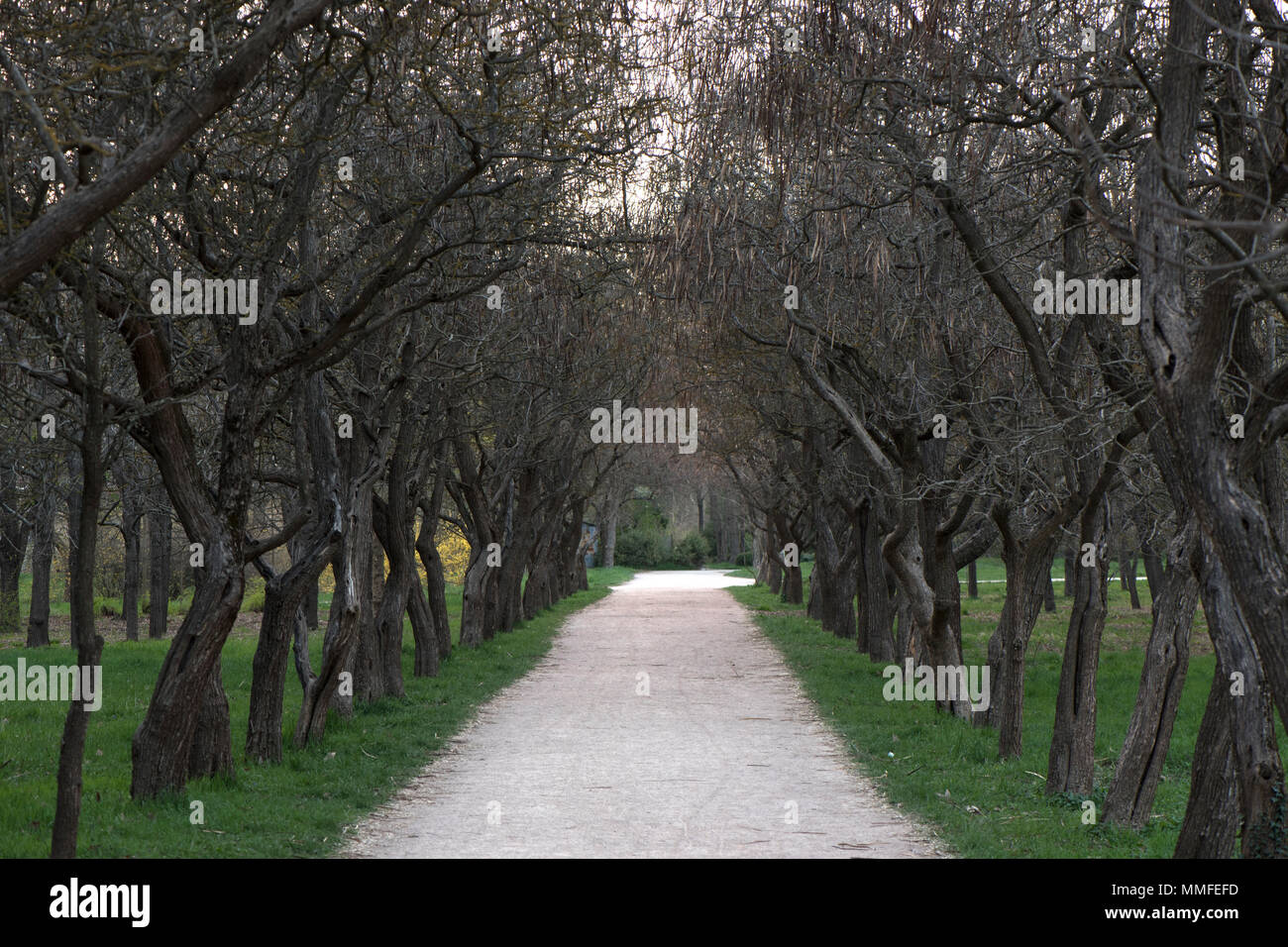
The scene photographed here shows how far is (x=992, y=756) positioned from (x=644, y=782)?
381 centimetres

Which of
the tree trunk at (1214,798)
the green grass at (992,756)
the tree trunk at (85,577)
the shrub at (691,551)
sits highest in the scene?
the tree trunk at (85,577)

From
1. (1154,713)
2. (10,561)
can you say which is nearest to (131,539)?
(10,561)

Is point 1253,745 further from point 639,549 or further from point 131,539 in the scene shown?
point 639,549

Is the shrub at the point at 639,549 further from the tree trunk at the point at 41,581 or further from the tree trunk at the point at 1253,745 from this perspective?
the tree trunk at the point at 1253,745

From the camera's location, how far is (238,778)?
33.1 ft

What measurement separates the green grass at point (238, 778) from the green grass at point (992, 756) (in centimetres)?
446

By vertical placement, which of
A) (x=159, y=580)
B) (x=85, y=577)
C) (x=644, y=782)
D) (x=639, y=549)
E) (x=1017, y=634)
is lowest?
(x=639, y=549)

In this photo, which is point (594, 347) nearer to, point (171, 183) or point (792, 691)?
point (792, 691)

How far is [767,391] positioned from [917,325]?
7010 millimetres

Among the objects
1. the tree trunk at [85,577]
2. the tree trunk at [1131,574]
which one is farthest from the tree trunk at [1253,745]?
the tree trunk at [1131,574]

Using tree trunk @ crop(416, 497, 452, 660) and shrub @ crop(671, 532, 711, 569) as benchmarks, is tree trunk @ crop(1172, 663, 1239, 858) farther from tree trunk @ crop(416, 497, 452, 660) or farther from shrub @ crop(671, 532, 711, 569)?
shrub @ crop(671, 532, 711, 569)

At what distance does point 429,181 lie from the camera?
10945mm

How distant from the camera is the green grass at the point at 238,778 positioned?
7.94 meters

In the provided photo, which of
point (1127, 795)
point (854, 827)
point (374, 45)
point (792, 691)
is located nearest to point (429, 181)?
point (374, 45)
